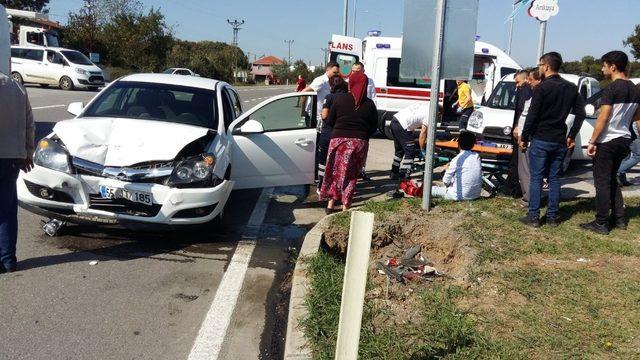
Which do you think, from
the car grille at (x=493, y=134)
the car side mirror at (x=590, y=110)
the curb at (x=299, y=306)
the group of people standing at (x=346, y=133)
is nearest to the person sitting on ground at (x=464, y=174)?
the group of people standing at (x=346, y=133)

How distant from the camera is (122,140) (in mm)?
5465

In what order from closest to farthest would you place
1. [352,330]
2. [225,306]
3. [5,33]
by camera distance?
[352,330] → [225,306] → [5,33]

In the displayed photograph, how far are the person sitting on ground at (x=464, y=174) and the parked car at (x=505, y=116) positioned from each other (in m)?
2.16

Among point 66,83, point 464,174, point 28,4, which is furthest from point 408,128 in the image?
point 28,4

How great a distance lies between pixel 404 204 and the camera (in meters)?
6.84

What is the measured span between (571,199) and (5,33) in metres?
7.89

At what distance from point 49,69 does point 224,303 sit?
2699 centimetres

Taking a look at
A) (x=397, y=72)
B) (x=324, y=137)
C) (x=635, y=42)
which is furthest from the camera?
(x=635, y=42)

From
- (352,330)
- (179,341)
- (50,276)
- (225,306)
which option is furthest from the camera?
(50,276)

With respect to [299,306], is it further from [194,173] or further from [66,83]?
[66,83]

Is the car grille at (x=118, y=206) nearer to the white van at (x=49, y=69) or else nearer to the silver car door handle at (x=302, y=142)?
the silver car door handle at (x=302, y=142)

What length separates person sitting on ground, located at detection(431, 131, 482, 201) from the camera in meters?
6.90

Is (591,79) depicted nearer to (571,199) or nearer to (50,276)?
(571,199)

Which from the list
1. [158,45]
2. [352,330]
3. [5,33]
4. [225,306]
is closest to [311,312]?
[225,306]
